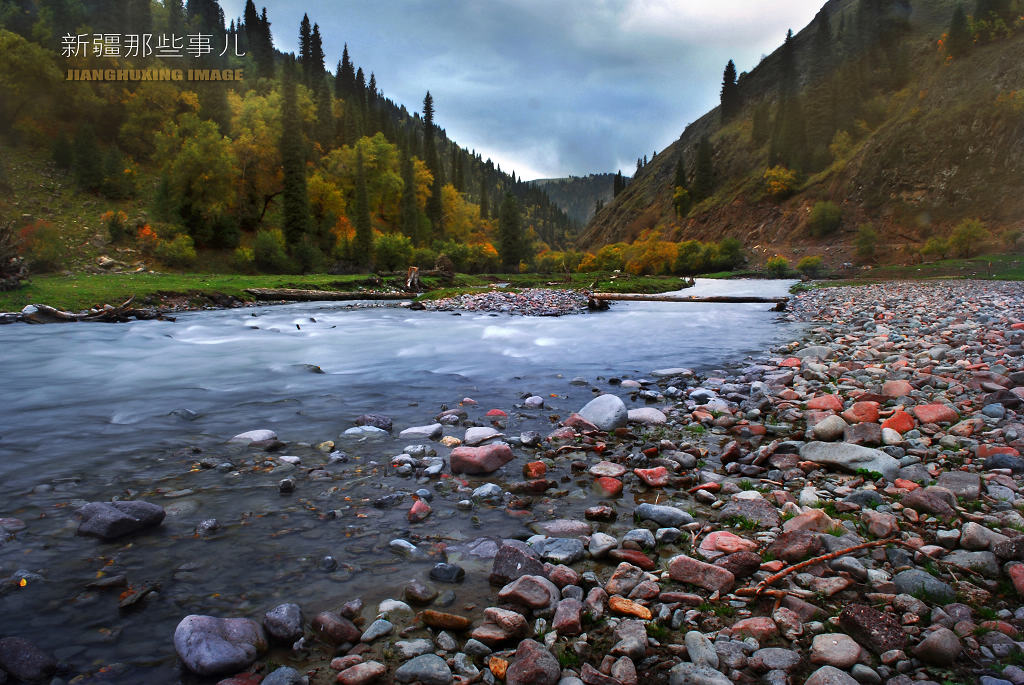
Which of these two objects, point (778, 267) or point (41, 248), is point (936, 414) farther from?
point (778, 267)

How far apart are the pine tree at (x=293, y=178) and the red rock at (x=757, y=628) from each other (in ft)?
187

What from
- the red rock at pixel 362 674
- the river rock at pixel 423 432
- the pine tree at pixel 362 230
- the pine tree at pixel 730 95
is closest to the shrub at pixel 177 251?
the pine tree at pixel 362 230

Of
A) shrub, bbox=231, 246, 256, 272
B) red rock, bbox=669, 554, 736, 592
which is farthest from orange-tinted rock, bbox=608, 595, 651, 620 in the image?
shrub, bbox=231, 246, 256, 272

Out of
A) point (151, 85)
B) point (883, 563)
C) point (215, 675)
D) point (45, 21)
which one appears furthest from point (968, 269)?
point (45, 21)

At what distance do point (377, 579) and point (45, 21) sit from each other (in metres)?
109

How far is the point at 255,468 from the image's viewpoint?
16.4ft

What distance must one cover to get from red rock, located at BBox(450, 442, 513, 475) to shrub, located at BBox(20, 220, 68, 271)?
35804 mm

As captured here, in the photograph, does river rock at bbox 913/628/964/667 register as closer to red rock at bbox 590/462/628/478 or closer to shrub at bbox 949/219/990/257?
red rock at bbox 590/462/628/478

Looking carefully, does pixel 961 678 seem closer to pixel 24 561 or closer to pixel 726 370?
pixel 24 561

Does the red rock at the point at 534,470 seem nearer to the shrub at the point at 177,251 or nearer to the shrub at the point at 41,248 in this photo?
the shrub at the point at 41,248

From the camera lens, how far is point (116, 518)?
361cm

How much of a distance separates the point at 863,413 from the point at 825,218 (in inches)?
3284

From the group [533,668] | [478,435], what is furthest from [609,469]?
[533,668]

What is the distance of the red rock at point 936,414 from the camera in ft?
17.1
